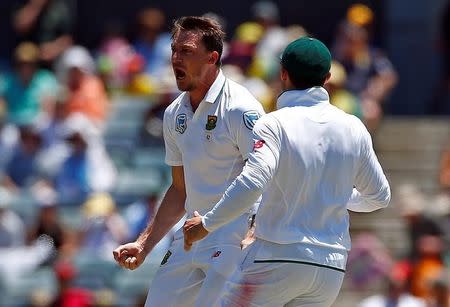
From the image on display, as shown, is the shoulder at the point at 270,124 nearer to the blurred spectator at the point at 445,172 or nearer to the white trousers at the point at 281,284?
the white trousers at the point at 281,284

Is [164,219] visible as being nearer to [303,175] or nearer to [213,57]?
[213,57]

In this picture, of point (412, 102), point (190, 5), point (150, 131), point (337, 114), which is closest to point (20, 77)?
point (150, 131)

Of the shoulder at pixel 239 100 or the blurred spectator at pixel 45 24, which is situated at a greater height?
the shoulder at pixel 239 100

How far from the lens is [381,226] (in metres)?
13.0

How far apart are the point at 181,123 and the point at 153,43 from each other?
333 inches

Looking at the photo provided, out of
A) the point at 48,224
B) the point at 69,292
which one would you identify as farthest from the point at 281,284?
the point at 48,224

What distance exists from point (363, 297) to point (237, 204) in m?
6.15

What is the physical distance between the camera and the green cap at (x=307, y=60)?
6402 millimetres

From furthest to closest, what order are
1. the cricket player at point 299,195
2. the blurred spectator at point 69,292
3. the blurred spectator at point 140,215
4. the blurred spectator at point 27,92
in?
1. the blurred spectator at point 27,92
2. the blurred spectator at point 140,215
3. the blurred spectator at point 69,292
4. the cricket player at point 299,195

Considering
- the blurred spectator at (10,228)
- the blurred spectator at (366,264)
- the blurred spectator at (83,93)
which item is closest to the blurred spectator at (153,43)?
the blurred spectator at (83,93)

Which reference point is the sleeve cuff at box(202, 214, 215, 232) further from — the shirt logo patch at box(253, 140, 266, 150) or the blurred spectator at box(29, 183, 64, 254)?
the blurred spectator at box(29, 183, 64, 254)

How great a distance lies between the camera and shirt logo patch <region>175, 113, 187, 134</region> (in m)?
7.06

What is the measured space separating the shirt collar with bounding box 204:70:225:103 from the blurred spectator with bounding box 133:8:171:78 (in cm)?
789

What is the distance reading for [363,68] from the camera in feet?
46.9
